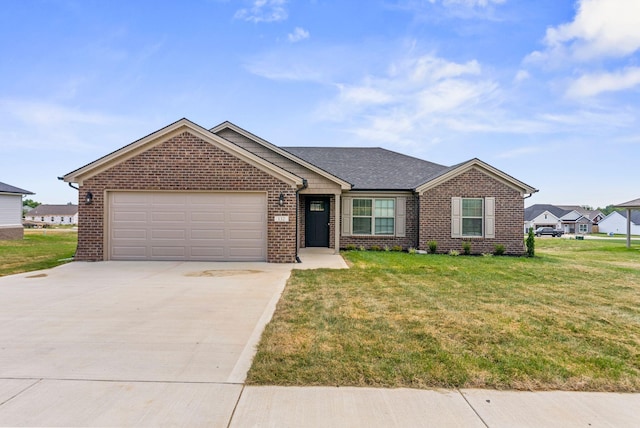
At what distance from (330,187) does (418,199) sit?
13.8 ft

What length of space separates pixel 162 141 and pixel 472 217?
12.5m

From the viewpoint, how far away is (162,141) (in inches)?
442

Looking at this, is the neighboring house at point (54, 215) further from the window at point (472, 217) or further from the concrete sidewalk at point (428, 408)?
the concrete sidewalk at point (428, 408)

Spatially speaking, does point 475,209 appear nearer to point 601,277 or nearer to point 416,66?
point 601,277

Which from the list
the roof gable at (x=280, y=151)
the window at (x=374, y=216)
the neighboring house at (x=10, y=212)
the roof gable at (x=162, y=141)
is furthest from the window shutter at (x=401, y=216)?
the neighboring house at (x=10, y=212)

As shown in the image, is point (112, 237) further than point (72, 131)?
No

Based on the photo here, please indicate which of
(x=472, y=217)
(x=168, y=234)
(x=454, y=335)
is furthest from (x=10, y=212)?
(x=454, y=335)

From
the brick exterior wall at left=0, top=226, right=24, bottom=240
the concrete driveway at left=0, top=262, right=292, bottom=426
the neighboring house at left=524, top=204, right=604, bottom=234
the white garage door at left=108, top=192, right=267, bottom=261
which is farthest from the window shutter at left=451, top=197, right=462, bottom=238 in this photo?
the neighboring house at left=524, top=204, right=604, bottom=234

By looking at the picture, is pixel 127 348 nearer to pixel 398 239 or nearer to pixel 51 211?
pixel 398 239

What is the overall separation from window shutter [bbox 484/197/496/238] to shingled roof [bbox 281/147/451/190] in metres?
2.33

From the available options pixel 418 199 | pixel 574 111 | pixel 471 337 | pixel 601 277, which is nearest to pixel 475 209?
pixel 418 199

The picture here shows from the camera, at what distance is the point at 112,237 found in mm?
11438

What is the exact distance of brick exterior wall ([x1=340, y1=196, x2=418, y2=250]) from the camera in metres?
15.4

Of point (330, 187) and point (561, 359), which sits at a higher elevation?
point (330, 187)
